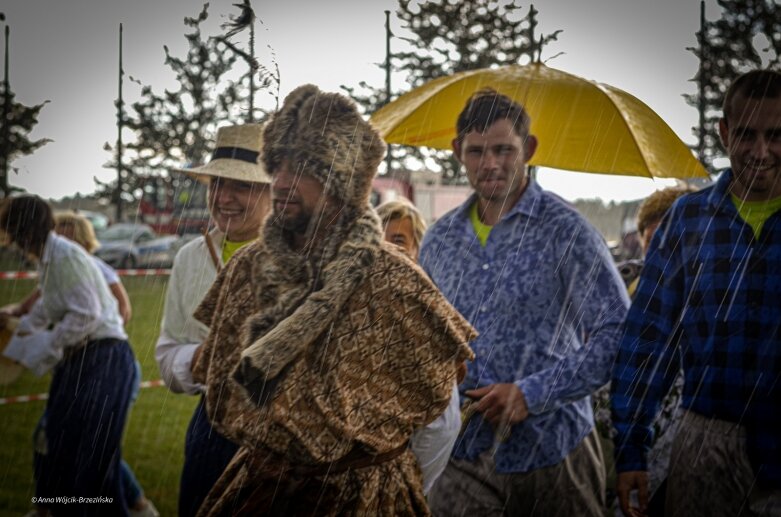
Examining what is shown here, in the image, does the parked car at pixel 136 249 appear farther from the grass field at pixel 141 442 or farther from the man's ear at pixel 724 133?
the man's ear at pixel 724 133

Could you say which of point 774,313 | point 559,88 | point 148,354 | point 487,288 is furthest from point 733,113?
point 148,354

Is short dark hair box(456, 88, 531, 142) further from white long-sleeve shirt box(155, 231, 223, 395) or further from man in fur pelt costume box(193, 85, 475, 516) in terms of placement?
white long-sleeve shirt box(155, 231, 223, 395)

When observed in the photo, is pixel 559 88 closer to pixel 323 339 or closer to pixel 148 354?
pixel 323 339

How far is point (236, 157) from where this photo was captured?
3867 millimetres

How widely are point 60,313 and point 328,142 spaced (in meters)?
2.77

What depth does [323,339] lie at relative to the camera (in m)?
2.54

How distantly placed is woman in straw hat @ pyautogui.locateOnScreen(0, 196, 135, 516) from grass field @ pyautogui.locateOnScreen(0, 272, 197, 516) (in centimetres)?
94

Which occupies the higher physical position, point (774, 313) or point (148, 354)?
point (774, 313)

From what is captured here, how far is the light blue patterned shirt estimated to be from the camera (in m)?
3.09

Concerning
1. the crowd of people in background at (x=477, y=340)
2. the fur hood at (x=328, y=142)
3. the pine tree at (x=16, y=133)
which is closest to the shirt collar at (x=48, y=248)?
the crowd of people in background at (x=477, y=340)

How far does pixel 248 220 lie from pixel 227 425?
4.98 ft

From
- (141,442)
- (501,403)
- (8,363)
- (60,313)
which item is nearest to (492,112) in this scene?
(501,403)

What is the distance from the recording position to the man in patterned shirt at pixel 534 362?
308 cm

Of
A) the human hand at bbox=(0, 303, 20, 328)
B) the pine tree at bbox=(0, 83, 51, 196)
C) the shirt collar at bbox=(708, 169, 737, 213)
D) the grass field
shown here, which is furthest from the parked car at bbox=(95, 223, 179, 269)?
the shirt collar at bbox=(708, 169, 737, 213)
